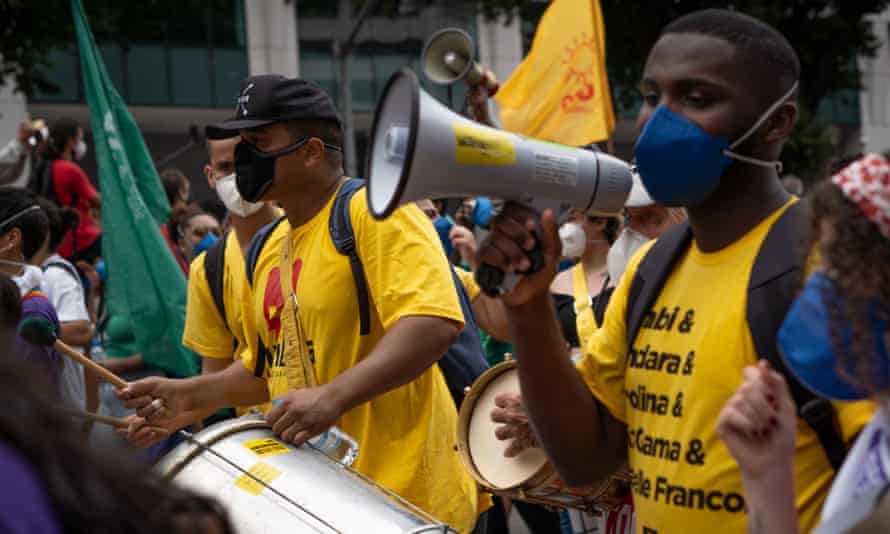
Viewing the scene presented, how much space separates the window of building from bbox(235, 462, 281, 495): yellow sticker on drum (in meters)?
26.3

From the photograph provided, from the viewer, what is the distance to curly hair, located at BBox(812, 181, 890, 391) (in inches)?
76.7

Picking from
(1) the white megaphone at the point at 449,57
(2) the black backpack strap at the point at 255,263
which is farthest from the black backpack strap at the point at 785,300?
(1) the white megaphone at the point at 449,57

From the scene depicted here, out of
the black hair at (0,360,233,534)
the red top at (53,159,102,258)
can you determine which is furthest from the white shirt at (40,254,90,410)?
the black hair at (0,360,233,534)

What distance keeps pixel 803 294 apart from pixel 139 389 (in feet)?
8.30

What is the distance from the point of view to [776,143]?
2.79 meters

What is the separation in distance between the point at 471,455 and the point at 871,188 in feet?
6.25

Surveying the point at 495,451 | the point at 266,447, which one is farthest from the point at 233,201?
the point at 495,451

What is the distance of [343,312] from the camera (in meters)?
4.03

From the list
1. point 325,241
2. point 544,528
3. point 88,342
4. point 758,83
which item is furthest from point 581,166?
point 88,342

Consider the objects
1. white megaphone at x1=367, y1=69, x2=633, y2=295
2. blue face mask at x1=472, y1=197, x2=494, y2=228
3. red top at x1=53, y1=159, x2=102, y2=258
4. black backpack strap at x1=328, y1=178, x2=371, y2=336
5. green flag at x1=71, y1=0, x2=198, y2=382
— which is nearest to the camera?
white megaphone at x1=367, y1=69, x2=633, y2=295

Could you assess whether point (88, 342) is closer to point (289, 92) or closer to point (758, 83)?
point (289, 92)

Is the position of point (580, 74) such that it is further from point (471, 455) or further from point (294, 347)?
point (471, 455)

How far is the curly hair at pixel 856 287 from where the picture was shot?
6.39 feet

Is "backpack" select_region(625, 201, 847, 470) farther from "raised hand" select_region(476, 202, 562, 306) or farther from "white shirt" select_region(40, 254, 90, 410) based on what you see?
"white shirt" select_region(40, 254, 90, 410)
